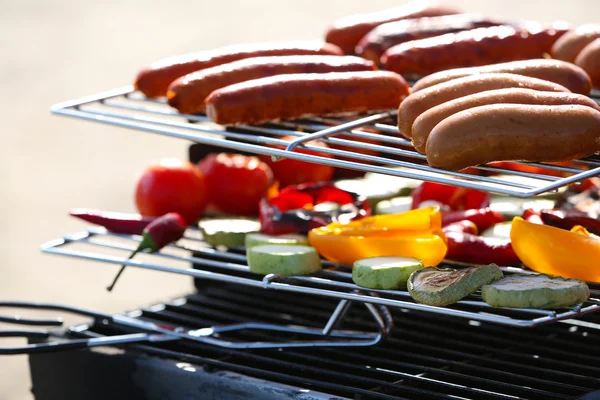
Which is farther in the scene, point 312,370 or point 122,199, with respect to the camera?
point 122,199

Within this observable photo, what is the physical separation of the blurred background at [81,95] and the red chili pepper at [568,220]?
304cm

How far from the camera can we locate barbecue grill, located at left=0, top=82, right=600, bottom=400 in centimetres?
239

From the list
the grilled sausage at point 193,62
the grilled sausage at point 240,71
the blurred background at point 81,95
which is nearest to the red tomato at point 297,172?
the grilled sausage at point 193,62

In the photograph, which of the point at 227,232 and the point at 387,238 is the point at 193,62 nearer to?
the point at 227,232

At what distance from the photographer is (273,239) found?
2.83m

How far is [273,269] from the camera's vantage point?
2.61 m

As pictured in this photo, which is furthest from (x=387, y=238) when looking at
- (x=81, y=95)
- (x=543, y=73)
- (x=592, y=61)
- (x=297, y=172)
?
(x=81, y=95)

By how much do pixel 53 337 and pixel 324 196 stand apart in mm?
898

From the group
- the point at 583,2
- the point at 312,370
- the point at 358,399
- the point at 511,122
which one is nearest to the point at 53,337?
the point at 312,370

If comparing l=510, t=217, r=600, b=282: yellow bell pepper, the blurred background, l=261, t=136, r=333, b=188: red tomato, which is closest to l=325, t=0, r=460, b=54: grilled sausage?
l=261, t=136, r=333, b=188: red tomato

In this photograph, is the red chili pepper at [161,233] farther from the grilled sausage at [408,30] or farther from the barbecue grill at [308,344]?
the grilled sausage at [408,30]

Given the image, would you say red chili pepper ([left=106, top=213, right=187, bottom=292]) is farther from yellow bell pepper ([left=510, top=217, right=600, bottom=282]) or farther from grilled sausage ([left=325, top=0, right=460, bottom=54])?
yellow bell pepper ([left=510, top=217, right=600, bottom=282])

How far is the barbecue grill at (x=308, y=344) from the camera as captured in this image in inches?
94.1

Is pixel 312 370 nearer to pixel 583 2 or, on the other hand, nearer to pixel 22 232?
pixel 22 232
